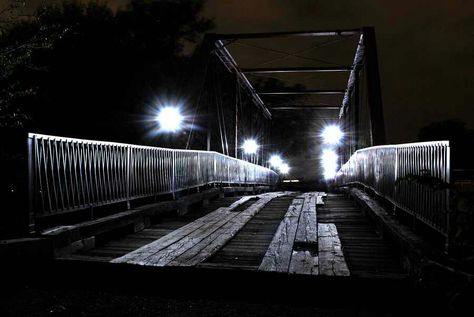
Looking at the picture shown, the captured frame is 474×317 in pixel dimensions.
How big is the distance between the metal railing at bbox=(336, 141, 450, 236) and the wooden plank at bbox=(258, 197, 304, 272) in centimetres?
136

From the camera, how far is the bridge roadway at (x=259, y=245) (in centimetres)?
415

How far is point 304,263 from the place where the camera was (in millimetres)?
4188

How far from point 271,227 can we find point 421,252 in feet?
10.7

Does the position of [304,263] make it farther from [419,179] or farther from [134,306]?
[134,306]

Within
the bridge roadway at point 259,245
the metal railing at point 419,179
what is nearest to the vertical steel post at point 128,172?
the bridge roadway at point 259,245

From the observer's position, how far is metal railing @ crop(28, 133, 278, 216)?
15.3ft

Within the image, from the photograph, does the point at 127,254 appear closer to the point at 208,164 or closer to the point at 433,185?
the point at 433,185

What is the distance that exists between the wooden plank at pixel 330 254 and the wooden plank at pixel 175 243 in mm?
1540

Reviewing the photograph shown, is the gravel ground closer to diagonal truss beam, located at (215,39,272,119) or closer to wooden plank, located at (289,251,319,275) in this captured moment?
wooden plank, located at (289,251,319,275)

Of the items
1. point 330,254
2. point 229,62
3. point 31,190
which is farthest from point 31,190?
point 229,62

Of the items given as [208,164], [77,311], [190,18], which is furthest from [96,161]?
[190,18]

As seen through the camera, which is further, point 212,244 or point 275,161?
point 275,161

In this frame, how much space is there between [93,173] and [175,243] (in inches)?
63.1

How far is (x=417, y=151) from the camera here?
4.90 m
